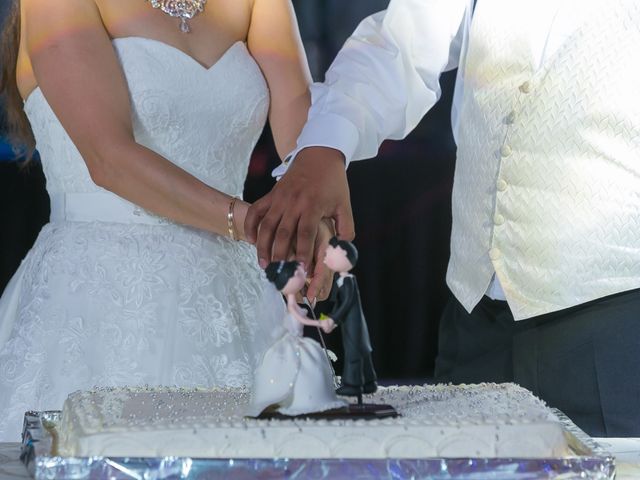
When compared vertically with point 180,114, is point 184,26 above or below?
above

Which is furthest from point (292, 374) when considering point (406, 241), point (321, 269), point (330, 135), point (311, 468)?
point (406, 241)

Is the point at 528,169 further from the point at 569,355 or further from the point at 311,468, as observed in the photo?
the point at 311,468

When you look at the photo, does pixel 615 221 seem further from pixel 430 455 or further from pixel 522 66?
pixel 430 455

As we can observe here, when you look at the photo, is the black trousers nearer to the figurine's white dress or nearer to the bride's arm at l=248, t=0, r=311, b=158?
the bride's arm at l=248, t=0, r=311, b=158

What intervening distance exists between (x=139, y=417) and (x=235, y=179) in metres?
0.98

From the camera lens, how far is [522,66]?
166 centimetres

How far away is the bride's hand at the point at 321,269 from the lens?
1.27 m

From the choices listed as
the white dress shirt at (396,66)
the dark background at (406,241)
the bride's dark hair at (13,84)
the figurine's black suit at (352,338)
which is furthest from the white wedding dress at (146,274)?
the dark background at (406,241)

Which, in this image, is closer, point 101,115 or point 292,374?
point 292,374

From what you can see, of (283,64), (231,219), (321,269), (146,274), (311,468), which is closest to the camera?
(311,468)

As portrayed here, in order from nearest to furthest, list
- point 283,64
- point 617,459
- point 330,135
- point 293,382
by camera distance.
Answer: point 293,382
point 617,459
point 330,135
point 283,64

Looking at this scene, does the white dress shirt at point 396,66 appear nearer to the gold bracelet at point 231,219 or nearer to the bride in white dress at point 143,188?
the gold bracelet at point 231,219

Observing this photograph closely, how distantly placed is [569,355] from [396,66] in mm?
557

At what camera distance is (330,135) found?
153 centimetres
